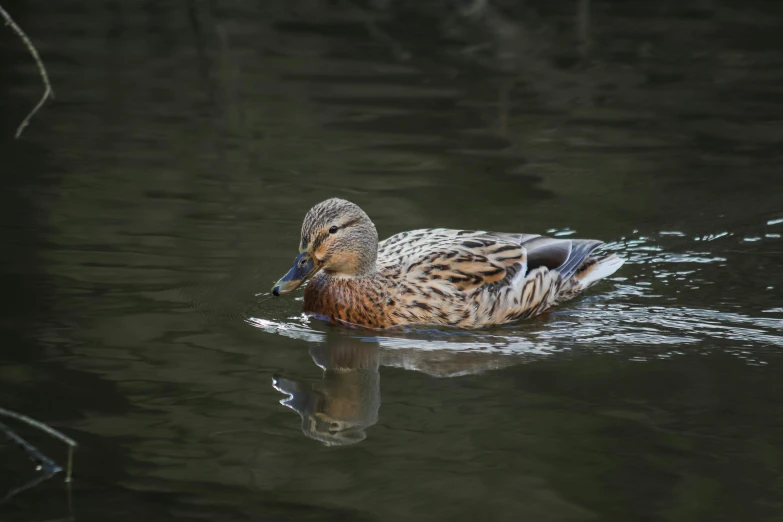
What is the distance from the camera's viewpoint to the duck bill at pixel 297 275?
8289mm

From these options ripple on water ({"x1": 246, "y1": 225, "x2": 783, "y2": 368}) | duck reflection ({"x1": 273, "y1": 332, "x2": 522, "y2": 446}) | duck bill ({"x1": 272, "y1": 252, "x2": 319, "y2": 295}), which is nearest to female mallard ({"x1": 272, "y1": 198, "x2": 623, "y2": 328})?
duck bill ({"x1": 272, "y1": 252, "x2": 319, "y2": 295})

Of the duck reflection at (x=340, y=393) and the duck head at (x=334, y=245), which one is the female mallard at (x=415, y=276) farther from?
the duck reflection at (x=340, y=393)

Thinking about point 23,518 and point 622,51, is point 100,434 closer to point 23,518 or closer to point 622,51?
point 23,518

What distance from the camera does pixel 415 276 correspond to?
8.75 meters

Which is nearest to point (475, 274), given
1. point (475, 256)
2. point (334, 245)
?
point (475, 256)

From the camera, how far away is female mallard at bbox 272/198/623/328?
858cm

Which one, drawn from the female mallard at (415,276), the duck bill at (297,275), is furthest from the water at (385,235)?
the duck bill at (297,275)

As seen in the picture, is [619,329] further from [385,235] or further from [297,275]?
[385,235]

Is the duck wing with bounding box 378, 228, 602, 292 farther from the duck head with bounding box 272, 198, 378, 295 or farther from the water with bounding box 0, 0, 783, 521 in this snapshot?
the water with bounding box 0, 0, 783, 521

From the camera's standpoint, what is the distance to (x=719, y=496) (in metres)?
5.86

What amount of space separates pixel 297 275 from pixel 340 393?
1.33 meters

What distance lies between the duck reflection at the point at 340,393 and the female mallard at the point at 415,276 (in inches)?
17.6

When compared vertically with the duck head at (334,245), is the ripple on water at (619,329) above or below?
below

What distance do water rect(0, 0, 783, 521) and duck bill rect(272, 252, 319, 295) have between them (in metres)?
0.34
